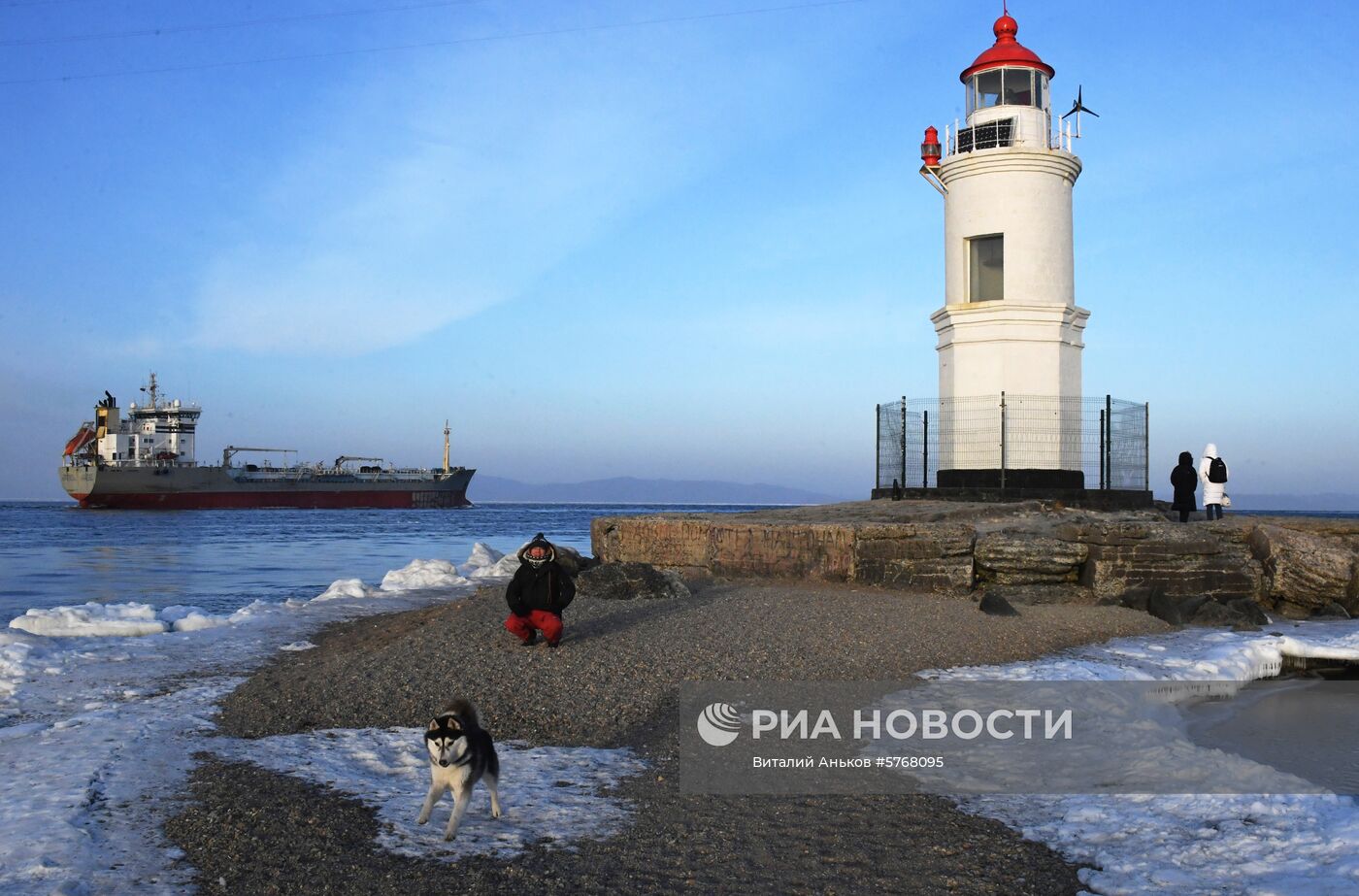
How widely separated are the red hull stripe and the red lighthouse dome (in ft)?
193

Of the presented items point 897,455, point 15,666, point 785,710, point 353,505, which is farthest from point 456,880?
point 353,505

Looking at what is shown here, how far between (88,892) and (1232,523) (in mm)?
12014

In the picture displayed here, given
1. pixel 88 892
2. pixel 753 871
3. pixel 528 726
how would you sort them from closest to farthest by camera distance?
pixel 88 892 → pixel 753 871 → pixel 528 726

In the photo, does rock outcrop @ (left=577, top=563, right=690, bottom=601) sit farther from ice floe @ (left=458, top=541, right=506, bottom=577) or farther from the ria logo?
ice floe @ (left=458, top=541, right=506, bottom=577)

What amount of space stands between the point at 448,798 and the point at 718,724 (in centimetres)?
171

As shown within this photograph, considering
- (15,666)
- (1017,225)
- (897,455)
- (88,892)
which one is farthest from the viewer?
(897,455)

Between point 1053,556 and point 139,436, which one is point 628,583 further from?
point 139,436

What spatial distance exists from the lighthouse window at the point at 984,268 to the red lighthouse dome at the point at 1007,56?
8.23 ft

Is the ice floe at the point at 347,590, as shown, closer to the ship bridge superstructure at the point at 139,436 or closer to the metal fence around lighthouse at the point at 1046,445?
the metal fence around lighthouse at the point at 1046,445

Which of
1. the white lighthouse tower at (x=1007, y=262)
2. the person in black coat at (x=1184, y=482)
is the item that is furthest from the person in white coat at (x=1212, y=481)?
the white lighthouse tower at (x=1007, y=262)

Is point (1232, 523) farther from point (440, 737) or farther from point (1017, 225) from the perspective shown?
point (440, 737)

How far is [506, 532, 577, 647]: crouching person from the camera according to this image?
7.05 metres

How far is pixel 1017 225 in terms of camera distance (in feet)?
46.0

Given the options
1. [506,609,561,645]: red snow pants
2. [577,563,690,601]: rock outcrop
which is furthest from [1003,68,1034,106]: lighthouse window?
[506,609,561,645]: red snow pants
